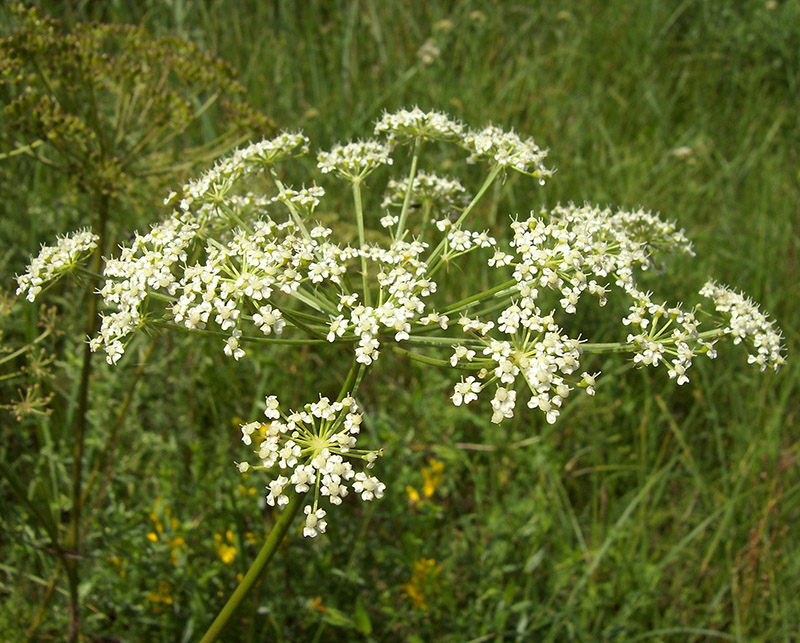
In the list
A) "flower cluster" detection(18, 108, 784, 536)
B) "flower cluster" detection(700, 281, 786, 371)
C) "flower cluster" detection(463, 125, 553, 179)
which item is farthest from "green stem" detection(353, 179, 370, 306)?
"flower cluster" detection(700, 281, 786, 371)

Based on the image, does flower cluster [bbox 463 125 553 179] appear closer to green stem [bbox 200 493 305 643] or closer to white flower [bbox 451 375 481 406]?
white flower [bbox 451 375 481 406]

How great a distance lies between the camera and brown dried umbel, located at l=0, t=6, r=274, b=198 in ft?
10.4

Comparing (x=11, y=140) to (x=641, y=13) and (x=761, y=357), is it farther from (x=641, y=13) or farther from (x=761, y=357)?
(x=641, y=13)

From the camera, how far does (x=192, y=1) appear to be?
21.1ft

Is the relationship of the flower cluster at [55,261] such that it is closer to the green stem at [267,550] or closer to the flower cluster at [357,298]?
the flower cluster at [357,298]

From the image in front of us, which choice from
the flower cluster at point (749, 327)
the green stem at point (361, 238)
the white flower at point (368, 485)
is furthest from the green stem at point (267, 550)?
the flower cluster at point (749, 327)

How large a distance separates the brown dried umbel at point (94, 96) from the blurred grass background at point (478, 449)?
37.9 inches

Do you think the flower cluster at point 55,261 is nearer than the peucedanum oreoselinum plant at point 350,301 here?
No

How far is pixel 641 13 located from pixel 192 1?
496cm

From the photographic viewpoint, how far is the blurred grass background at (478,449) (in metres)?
3.63

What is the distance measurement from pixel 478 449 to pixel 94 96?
3.17m

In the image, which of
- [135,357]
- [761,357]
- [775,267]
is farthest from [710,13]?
[135,357]

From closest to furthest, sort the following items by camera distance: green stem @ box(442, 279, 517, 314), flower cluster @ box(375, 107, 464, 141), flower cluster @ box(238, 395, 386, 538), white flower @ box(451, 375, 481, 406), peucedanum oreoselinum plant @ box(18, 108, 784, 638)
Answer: flower cluster @ box(238, 395, 386, 538), peucedanum oreoselinum plant @ box(18, 108, 784, 638), white flower @ box(451, 375, 481, 406), green stem @ box(442, 279, 517, 314), flower cluster @ box(375, 107, 464, 141)

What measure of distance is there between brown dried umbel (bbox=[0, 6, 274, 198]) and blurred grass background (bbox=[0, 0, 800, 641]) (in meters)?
0.96
